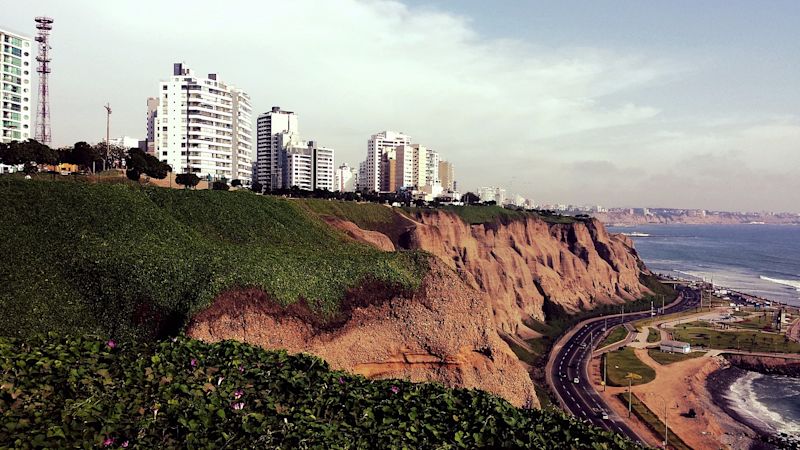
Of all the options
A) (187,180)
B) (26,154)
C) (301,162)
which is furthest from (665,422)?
(301,162)

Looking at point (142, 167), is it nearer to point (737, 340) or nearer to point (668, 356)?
point (668, 356)

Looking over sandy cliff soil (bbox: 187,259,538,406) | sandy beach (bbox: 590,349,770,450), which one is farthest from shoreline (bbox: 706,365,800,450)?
sandy cliff soil (bbox: 187,259,538,406)

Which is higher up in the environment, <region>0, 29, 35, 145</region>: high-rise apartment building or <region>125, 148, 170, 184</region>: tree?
<region>0, 29, 35, 145</region>: high-rise apartment building

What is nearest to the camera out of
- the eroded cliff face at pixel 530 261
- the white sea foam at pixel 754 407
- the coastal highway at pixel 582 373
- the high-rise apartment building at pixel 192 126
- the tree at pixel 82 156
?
the coastal highway at pixel 582 373

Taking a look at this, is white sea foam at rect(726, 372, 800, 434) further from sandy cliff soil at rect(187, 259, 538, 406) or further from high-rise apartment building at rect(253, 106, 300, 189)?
high-rise apartment building at rect(253, 106, 300, 189)

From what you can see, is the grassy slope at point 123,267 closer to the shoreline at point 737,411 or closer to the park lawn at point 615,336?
the shoreline at point 737,411

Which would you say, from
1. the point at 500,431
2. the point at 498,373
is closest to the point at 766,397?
the point at 498,373

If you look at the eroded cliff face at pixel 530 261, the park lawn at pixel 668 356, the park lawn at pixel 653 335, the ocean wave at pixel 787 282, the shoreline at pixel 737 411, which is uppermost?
the eroded cliff face at pixel 530 261

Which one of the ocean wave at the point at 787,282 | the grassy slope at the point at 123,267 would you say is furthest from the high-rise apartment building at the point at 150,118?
the ocean wave at the point at 787,282
